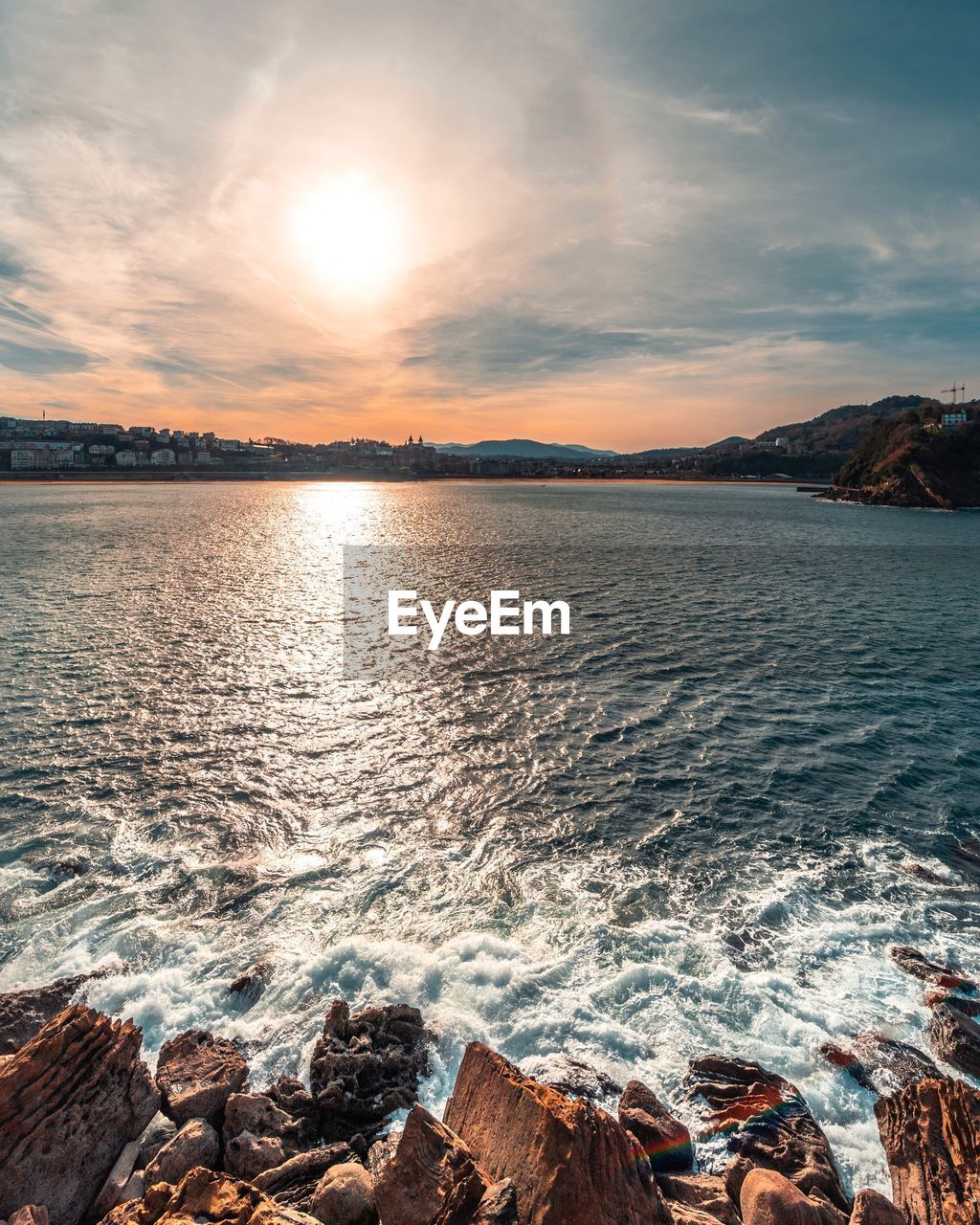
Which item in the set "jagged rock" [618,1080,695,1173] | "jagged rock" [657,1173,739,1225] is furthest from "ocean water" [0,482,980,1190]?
"jagged rock" [657,1173,739,1225]

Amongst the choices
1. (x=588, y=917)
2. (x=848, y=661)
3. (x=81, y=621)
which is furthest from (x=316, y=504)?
(x=588, y=917)

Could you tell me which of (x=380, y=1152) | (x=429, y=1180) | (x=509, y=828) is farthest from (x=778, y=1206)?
(x=509, y=828)

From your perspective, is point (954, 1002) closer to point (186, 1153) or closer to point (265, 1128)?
point (265, 1128)

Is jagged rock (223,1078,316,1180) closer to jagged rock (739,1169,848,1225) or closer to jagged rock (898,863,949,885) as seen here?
jagged rock (739,1169,848,1225)

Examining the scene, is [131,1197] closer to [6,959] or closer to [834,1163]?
[6,959]

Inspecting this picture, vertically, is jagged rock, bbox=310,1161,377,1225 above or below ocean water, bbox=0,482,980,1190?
above

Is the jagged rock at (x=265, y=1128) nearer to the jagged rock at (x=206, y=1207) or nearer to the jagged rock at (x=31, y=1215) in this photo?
the jagged rock at (x=206, y=1207)

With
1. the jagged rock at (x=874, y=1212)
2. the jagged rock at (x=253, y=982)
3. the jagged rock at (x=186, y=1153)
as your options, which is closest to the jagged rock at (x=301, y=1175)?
the jagged rock at (x=186, y=1153)
